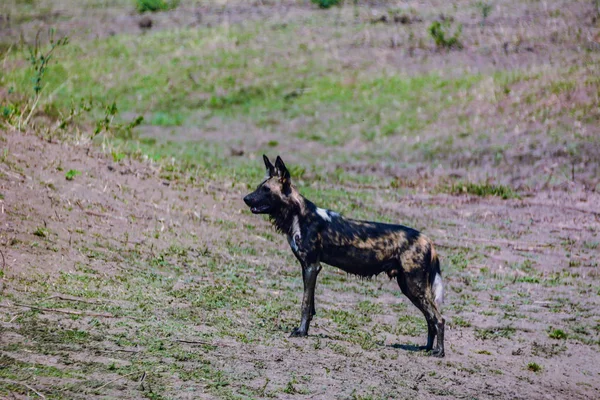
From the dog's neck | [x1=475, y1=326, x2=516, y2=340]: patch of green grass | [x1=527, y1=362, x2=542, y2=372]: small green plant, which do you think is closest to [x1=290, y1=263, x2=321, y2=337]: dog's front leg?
the dog's neck

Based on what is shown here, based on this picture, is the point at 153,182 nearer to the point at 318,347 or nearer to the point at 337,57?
the point at 318,347

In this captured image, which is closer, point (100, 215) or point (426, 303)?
point (426, 303)

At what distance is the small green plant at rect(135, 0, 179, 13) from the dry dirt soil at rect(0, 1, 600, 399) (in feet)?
53.9

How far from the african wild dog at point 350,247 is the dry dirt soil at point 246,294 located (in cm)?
44

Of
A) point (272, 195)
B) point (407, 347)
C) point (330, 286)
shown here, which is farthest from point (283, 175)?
point (330, 286)

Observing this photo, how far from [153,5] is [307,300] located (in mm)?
24300

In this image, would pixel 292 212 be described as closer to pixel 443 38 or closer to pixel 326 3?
pixel 443 38

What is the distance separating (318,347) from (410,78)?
Answer: 15.6 metres

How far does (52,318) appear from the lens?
7.33 metres

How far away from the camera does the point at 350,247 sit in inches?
320

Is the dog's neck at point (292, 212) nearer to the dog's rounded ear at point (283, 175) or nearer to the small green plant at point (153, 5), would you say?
the dog's rounded ear at point (283, 175)

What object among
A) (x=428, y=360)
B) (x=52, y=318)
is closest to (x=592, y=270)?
(x=428, y=360)

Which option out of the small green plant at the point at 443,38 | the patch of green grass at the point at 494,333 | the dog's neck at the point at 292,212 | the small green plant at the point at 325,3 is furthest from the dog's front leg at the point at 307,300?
the small green plant at the point at 325,3

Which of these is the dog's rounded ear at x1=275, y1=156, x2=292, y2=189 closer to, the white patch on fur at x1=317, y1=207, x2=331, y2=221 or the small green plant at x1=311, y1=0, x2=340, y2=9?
the white patch on fur at x1=317, y1=207, x2=331, y2=221
